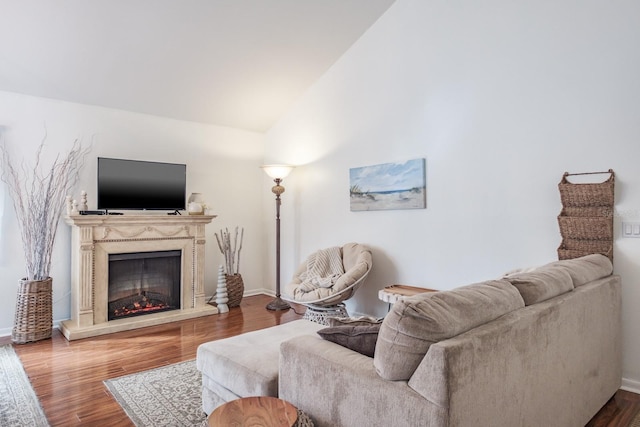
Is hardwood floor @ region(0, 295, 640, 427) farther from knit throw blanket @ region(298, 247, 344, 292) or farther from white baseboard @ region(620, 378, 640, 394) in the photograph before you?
knit throw blanket @ region(298, 247, 344, 292)

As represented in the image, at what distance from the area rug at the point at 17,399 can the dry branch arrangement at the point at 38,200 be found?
1.01m

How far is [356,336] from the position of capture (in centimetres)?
172

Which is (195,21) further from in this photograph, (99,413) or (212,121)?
(99,413)

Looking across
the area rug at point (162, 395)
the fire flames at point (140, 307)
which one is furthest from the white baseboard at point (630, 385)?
the fire flames at point (140, 307)

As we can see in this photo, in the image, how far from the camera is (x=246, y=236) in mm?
5914

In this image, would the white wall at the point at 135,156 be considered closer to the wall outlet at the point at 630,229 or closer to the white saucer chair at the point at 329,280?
the white saucer chair at the point at 329,280

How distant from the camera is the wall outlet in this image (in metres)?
2.81

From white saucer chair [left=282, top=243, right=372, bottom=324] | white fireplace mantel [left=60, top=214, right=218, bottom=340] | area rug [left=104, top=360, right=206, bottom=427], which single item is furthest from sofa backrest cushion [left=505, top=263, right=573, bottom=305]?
white fireplace mantel [left=60, top=214, right=218, bottom=340]

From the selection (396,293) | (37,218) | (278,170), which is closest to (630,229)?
(396,293)

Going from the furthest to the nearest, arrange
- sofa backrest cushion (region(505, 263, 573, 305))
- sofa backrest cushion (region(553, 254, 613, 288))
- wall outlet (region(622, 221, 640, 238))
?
wall outlet (region(622, 221, 640, 238)) → sofa backrest cushion (region(553, 254, 613, 288)) → sofa backrest cushion (region(505, 263, 573, 305))

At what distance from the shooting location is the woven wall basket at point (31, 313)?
379 cm

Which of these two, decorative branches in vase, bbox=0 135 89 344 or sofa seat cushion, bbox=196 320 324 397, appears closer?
sofa seat cushion, bbox=196 320 324 397

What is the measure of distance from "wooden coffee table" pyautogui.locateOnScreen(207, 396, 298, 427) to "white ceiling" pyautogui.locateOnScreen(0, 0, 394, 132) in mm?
3361

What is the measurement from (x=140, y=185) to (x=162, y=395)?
2.59 meters
